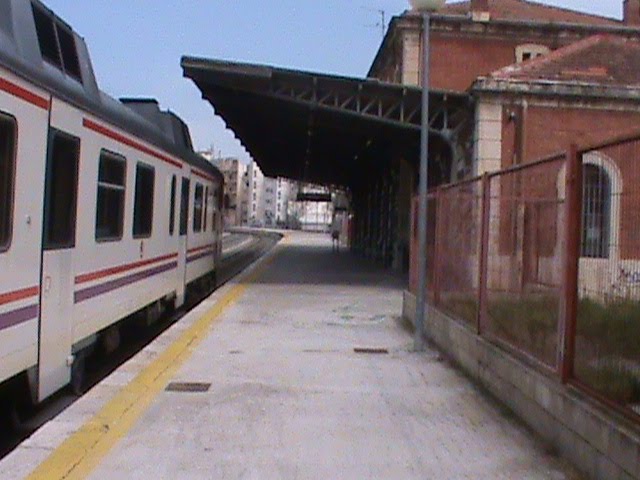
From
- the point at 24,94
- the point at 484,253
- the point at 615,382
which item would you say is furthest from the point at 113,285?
the point at 615,382

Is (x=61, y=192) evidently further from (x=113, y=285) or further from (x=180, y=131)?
(x=180, y=131)

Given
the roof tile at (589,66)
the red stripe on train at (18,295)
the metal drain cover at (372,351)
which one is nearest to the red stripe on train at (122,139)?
the red stripe on train at (18,295)

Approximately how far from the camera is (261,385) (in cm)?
861

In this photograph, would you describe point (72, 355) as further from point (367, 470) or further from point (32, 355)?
point (367, 470)

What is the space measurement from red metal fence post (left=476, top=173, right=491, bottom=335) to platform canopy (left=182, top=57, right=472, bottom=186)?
38.4 ft

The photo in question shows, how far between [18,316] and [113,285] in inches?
133

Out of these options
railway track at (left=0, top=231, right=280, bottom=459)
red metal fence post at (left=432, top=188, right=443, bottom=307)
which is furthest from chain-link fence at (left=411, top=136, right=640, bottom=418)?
railway track at (left=0, top=231, right=280, bottom=459)

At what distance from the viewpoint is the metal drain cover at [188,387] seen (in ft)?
26.9

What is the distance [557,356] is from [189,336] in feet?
20.6

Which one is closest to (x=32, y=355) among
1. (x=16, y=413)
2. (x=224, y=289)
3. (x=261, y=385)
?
(x=16, y=413)

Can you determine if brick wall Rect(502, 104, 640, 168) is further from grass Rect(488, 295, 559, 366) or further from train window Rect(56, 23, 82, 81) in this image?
train window Rect(56, 23, 82, 81)

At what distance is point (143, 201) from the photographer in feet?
36.9

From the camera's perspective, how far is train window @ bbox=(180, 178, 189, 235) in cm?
1483

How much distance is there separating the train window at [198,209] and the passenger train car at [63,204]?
13.3 feet
